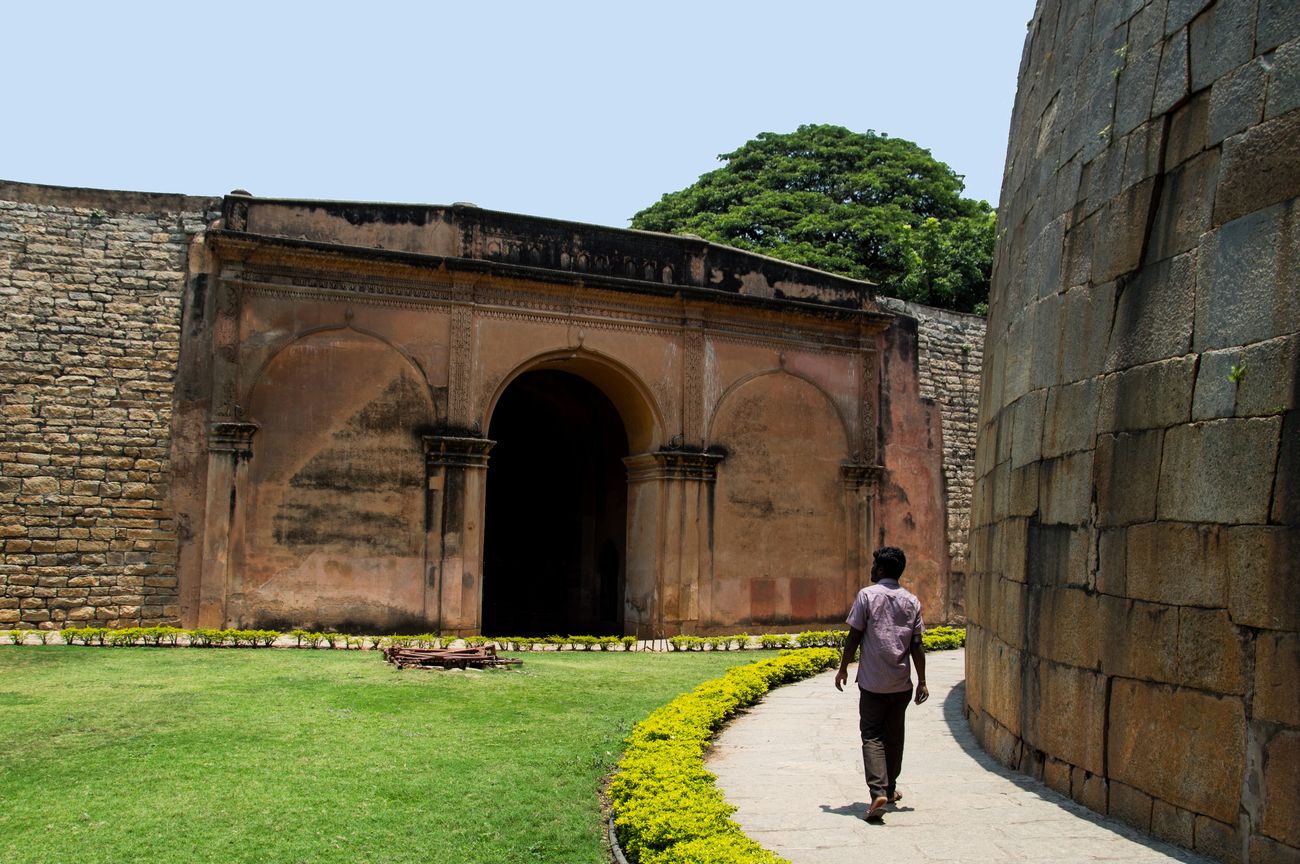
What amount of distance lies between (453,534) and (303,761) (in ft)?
31.4

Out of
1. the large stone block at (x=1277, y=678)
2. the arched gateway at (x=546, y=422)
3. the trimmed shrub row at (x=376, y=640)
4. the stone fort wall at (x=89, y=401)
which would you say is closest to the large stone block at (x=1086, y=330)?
the large stone block at (x=1277, y=678)

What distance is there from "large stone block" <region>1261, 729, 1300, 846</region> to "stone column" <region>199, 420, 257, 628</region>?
46.0 ft

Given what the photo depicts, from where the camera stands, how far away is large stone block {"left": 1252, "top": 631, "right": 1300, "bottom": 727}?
4.64 meters

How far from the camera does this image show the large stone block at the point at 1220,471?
194 inches

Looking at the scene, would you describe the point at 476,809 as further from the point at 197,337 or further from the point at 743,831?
the point at 197,337

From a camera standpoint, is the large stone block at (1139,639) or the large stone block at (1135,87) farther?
the large stone block at (1135,87)

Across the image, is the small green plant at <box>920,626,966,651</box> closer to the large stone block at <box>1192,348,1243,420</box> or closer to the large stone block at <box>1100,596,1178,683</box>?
the large stone block at <box>1100,596,1178,683</box>

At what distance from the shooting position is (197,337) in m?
16.5

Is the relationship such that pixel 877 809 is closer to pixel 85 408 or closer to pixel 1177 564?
pixel 1177 564

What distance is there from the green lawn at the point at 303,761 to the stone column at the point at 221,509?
328cm

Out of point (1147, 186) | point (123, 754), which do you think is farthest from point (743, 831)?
point (123, 754)

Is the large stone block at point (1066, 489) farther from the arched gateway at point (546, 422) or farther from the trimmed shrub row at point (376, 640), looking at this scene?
the arched gateway at point (546, 422)

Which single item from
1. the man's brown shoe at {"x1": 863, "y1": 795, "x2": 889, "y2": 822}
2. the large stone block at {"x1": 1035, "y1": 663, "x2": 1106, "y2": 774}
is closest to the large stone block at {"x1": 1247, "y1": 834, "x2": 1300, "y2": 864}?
the large stone block at {"x1": 1035, "y1": 663, "x2": 1106, "y2": 774}

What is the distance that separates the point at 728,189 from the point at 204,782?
3150cm
